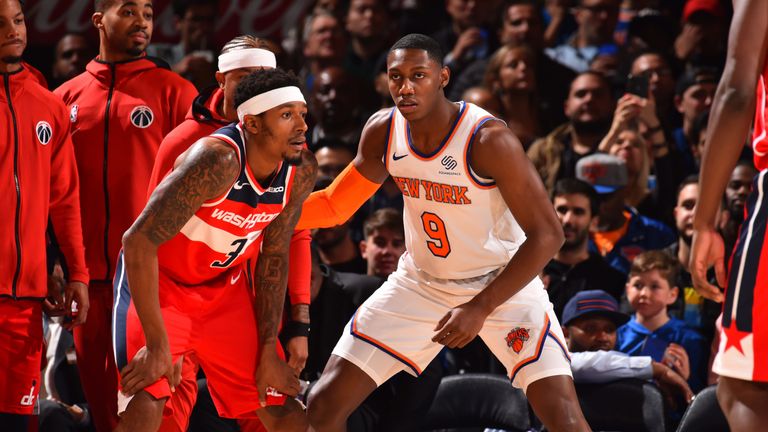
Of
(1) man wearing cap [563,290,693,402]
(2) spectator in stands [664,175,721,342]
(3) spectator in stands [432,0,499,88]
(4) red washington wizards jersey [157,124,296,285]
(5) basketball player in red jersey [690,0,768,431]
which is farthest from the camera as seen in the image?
(3) spectator in stands [432,0,499,88]

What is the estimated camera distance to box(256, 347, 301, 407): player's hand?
412 centimetres

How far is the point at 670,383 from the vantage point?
5.65 meters

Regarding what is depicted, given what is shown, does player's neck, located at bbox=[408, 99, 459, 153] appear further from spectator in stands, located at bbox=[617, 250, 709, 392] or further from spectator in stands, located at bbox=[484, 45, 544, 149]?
spectator in stands, located at bbox=[484, 45, 544, 149]

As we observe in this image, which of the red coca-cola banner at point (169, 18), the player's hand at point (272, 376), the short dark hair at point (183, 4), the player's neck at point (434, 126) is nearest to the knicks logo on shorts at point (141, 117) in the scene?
the player's neck at point (434, 126)

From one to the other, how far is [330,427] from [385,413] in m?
1.40

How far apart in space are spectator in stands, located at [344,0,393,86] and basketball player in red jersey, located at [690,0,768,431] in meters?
6.33

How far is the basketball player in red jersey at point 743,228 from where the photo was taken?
8.96ft

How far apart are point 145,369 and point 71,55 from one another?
4982 millimetres

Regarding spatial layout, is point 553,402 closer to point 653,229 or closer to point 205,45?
point 653,229

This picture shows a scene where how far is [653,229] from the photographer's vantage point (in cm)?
696

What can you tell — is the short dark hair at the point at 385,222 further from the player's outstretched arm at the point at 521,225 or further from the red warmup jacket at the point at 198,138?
the player's outstretched arm at the point at 521,225

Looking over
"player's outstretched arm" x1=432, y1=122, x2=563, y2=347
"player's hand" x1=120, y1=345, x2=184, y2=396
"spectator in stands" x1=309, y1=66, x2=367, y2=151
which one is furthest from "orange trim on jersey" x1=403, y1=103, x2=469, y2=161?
"spectator in stands" x1=309, y1=66, x2=367, y2=151

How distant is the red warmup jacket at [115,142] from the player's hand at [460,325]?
1.57 meters

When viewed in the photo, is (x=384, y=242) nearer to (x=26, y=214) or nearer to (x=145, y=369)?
(x=26, y=214)
